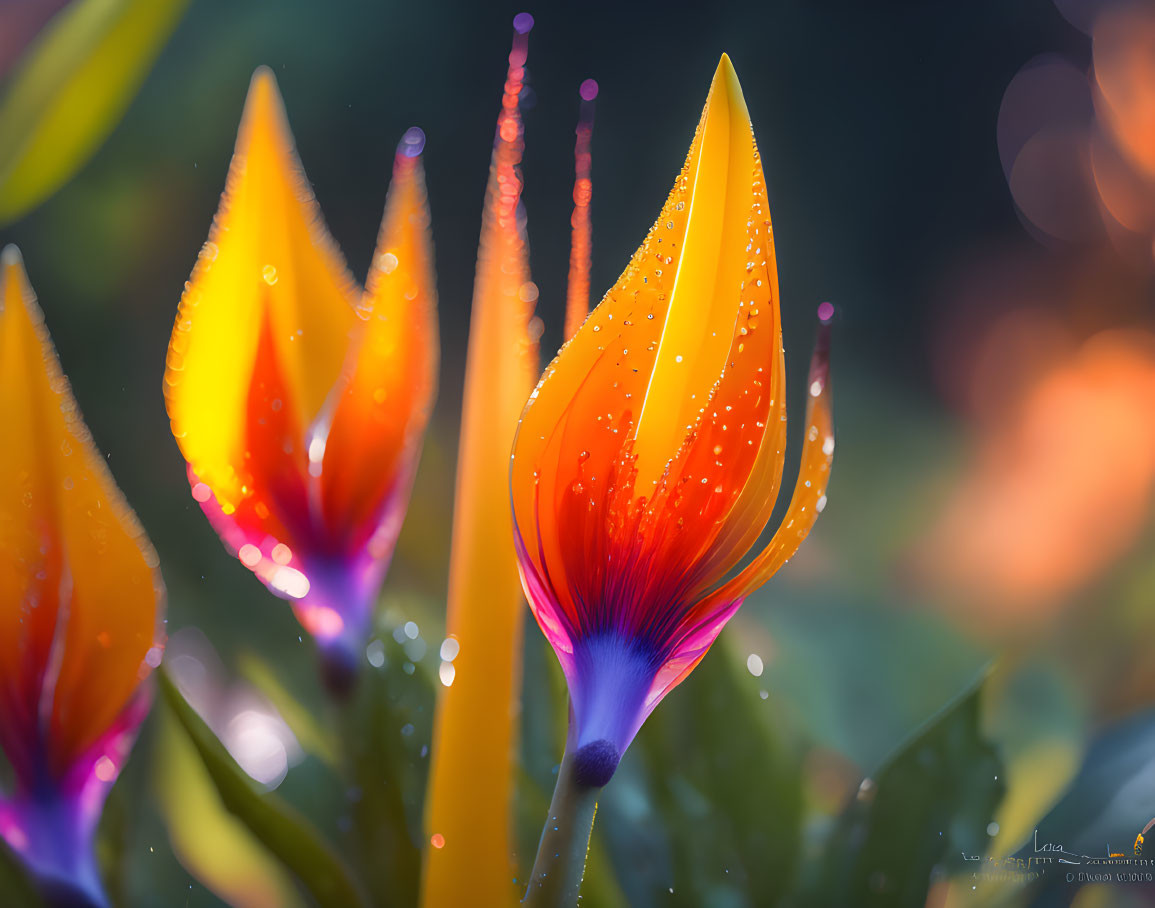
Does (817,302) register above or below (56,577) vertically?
above

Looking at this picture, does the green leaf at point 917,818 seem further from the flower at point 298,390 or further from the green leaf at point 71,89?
the green leaf at point 71,89

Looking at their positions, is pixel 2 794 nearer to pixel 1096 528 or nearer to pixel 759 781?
pixel 759 781

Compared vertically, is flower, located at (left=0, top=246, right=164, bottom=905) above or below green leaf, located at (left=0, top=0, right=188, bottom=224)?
below

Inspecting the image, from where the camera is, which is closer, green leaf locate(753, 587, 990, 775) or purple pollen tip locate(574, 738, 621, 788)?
purple pollen tip locate(574, 738, 621, 788)

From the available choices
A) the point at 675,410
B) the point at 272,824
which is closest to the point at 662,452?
the point at 675,410

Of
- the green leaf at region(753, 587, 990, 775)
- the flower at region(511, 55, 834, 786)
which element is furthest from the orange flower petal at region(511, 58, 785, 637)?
the green leaf at region(753, 587, 990, 775)

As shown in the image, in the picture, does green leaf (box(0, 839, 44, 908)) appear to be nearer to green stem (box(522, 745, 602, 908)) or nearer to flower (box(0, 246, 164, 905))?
flower (box(0, 246, 164, 905))

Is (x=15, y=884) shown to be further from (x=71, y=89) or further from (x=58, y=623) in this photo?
(x=71, y=89)
